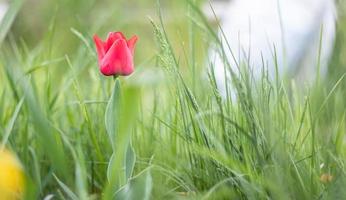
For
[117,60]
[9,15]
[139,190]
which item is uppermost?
[9,15]

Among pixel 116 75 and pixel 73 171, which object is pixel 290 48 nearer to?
pixel 73 171

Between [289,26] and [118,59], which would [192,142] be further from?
[289,26]

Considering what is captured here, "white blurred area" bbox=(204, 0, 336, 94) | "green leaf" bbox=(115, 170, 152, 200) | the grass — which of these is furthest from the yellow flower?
"white blurred area" bbox=(204, 0, 336, 94)

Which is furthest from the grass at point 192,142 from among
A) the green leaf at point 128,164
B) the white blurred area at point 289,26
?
the white blurred area at point 289,26

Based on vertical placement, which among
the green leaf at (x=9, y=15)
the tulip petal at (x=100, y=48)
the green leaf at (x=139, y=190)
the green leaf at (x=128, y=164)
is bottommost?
the green leaf at (x=139, y=190)

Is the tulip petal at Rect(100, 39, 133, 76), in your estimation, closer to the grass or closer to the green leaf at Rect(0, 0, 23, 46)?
the grass

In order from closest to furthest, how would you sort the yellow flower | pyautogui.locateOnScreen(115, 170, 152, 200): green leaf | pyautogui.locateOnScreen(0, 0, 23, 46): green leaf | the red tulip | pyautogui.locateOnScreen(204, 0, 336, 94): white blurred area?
the yellow flower < pyautogui.locateOnScreen(115, 170, 152, 200): green leaf < the red tulip < pyautogui.locateOnScreen(0, 0, 23, 46): green leaf < pyautogui.locateOnScreen(204, 0, 336, 94): white blurred area

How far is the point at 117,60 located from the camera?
1.26m

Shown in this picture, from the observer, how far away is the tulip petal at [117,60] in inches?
49.4

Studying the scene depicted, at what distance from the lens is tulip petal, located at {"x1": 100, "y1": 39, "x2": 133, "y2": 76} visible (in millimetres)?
1256

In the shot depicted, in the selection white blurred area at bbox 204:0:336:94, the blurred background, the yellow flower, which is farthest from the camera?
white blurred area at bbox 204:0:336:94

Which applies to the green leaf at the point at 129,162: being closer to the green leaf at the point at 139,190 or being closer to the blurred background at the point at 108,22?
the green leaf at the point at 139,190

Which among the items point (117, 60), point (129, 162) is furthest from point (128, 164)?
point (117, 60)

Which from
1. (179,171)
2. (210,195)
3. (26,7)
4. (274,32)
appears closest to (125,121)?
(210,195)
